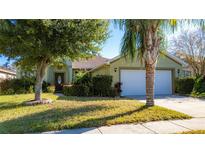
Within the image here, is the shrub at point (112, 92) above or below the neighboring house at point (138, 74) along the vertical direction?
below

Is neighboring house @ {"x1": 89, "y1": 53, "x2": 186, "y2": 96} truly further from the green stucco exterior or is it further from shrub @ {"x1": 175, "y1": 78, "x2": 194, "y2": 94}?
shrub @ {"x1": 175, "y1": 78, "x2": 194, "y2": 94}

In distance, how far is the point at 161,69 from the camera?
632 inches

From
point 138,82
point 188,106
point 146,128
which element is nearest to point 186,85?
point 138,82

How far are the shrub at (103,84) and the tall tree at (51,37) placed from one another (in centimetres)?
406

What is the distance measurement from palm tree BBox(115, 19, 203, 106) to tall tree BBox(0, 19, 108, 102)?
1.65 m

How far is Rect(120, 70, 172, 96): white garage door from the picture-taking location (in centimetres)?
1527

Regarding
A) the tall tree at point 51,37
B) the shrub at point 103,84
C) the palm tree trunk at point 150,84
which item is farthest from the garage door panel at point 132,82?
the palm tree trunk at point 150,84

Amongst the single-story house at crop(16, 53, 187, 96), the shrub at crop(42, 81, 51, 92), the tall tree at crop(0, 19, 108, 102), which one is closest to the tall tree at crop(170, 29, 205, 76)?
the single-story house at crop(16, 53, 187, 96)

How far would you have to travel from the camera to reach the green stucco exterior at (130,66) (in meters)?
15.1

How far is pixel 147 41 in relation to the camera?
8.33 metres

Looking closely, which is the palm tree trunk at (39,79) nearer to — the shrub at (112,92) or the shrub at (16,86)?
the shrub at (112,92)
